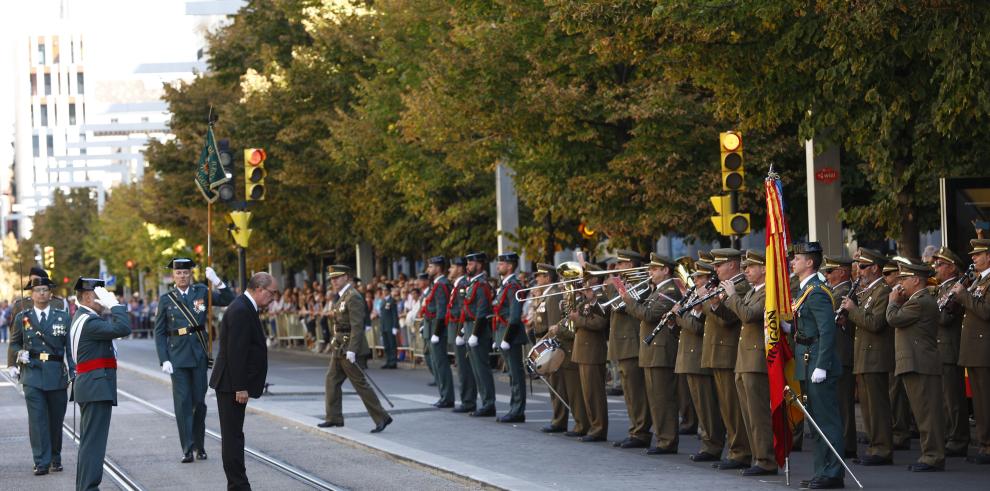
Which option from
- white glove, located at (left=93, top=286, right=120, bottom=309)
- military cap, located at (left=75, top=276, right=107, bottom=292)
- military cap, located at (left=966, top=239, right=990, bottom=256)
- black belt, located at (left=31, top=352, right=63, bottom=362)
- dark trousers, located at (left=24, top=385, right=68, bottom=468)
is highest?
military cap, located at (left=966, top=239, right=990, bottom=256)

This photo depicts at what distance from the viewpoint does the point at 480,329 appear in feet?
66.9

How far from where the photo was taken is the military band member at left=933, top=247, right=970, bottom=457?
14469 millimetres

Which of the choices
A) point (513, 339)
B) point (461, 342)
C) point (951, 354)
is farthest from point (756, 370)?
point (461, 342)

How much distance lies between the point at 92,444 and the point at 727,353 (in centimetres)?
566

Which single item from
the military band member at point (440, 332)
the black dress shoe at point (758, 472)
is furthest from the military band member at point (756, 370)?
the military band member at point (440, 332)

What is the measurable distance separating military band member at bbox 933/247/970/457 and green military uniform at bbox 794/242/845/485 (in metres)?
1.95

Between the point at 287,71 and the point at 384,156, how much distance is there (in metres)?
8.09

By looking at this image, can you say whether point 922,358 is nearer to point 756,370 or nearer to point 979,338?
point 979,338

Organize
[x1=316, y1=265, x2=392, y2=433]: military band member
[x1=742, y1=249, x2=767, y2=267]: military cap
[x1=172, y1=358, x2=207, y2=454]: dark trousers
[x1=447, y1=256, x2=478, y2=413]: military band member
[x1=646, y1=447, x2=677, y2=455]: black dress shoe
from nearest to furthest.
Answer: [x1=742, y1=249, x2=767, y2=267]: military cap, [x1=646, y1=447, x2=677, y2=455]: black dress shoe, [x1=172, y1=358, x2=207, y2=454]: dark trousers, [x1=316, y1=265, x2=392, y2=433]: military band member, [x1=447, y1=256, x2=478, y2=413]: military band member

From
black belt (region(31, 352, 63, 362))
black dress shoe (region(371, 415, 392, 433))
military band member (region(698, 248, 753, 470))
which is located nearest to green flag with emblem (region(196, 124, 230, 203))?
black dress shoe (region(371, 415, 392, 433))

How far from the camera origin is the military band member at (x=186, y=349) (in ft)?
52.9

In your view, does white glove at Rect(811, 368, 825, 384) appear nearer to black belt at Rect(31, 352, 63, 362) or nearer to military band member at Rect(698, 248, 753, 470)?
military band member at Rect(698, 248, 753, 470)

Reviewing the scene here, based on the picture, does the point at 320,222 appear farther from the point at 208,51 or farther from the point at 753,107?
the point at 753,107

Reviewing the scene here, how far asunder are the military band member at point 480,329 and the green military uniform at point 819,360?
7.83m
